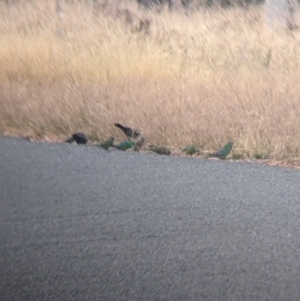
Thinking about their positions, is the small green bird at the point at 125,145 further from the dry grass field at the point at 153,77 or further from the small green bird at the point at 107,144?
the dry grass field at the point at 153,77

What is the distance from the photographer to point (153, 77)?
1050cm

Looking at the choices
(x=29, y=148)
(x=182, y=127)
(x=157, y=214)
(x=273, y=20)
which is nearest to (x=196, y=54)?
(x=273, y=20)

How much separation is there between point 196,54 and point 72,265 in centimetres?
757

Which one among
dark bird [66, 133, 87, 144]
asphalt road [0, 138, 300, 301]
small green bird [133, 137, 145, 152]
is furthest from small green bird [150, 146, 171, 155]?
dark bird [66, 133, 87, 144]

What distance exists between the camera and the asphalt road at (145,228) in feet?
14.8

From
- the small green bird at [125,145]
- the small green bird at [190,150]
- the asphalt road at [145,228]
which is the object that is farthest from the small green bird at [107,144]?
the small green bird at [190,150]

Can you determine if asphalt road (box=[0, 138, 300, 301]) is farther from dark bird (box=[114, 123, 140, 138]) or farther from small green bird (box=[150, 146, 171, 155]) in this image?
dark bird (box=[114, 123, 140, 138])

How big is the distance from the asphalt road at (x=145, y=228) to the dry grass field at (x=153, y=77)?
1.00m

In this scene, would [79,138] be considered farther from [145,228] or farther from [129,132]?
[145,228]

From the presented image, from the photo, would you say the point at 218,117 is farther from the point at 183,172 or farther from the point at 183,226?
the point at 183,226

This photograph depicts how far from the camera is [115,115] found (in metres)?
8.48

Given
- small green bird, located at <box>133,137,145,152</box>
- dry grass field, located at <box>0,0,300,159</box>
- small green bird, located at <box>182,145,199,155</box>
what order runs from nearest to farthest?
1. small green bird, located at <box>182,145,199,155</box>
2. small green bird, located at <box>133,137,145,152</box>
3. dry grass field, located at <box>0,0,300,159</box>

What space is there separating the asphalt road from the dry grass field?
39.4 inches

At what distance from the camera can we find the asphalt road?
4.50 meters
